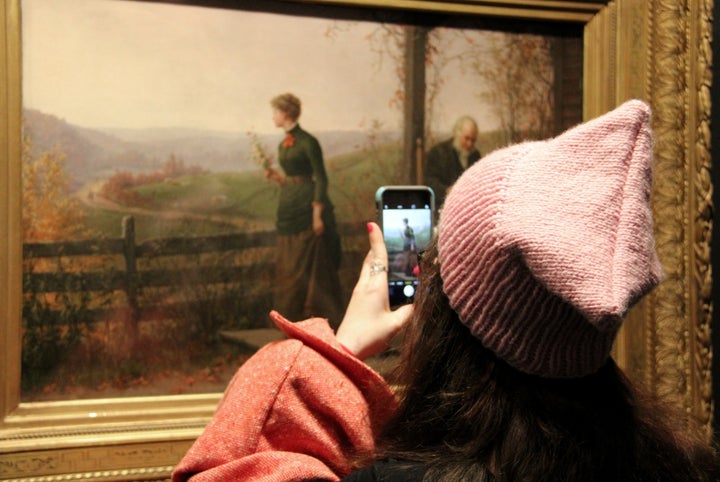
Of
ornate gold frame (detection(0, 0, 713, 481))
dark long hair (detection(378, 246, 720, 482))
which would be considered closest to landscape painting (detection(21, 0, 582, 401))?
ornate gold frame (detection(0, 0, 713, 481))

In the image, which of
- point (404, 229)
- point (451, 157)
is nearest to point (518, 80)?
point (451, 157)

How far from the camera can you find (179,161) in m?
1.56

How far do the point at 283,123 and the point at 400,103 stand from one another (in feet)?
0.96

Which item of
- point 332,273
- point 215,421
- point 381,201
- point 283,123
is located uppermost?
point 283,123

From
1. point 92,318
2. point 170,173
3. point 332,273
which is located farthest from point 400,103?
point 92,318

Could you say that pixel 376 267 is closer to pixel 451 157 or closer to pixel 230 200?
pixel 230 200

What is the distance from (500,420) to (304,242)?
94 cm

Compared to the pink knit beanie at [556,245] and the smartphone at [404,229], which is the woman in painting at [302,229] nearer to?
the smartphone at [404,229]

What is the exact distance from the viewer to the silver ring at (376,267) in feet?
3.60

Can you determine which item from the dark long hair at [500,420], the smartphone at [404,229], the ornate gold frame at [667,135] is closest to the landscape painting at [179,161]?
the ornate gold frame at [667,135]

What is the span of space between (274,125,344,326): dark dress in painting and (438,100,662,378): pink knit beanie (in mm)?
903

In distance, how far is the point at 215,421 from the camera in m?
0.96

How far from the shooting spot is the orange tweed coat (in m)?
0.92

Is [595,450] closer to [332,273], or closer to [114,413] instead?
[332,273]
